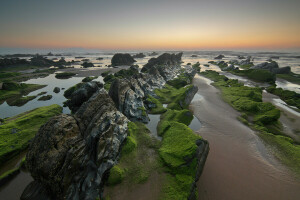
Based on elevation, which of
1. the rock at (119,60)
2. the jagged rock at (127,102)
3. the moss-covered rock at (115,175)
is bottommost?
the moss-covered rock at (115,175)

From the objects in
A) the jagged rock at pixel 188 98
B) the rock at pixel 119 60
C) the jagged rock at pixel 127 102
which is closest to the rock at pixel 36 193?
the jagged rock at pixel 127 102

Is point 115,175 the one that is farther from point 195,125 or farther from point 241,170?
point 195,125

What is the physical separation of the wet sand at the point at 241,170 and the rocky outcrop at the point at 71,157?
7522 mm

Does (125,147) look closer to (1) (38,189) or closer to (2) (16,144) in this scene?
(1) (38,189)

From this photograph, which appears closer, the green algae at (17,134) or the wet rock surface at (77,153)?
the wet rock surface at (77,153)

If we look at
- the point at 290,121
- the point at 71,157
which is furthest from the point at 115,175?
the point at 290,121

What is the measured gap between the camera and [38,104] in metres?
27.5

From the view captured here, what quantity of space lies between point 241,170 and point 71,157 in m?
13.4

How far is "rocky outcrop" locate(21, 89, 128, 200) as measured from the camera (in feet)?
25.2

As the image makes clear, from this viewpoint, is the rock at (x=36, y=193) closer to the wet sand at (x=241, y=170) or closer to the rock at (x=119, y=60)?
the wet sand at (x=241, y=170)

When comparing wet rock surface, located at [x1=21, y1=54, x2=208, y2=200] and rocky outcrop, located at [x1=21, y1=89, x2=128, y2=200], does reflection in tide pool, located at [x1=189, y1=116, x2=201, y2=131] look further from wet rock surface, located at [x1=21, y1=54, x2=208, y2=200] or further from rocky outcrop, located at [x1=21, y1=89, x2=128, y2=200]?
rocky outcrop, located at [x1=21, y1=89, x2=128, y2=200]

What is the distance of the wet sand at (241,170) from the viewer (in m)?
9.77

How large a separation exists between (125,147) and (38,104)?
25.6 metres

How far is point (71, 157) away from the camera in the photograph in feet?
27.3
